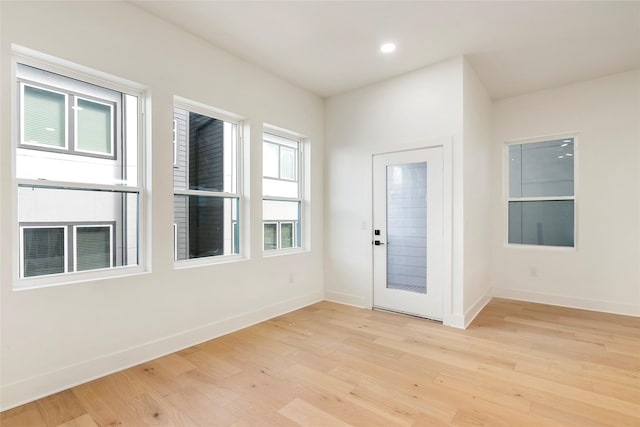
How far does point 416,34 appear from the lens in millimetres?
3029

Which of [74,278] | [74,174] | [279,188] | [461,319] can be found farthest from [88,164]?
[461,319]

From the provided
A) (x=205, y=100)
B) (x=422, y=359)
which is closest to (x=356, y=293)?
(x=422, y=359)

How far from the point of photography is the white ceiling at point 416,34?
2.66 m

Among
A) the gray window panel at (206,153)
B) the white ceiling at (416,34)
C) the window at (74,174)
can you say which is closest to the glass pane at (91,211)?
the window at (74,174)

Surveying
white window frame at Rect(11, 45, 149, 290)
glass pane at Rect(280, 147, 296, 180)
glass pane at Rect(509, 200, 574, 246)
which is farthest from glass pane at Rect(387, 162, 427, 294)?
white window frame at Rect(11, 45, 149, 290)

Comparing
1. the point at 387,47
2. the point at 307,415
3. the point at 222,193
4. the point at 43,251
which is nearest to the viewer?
the point at 307,415

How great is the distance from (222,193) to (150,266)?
41.2 inches

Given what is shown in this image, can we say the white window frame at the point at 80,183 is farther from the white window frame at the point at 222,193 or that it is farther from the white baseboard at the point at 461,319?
the white baseboard at the point at 461,319

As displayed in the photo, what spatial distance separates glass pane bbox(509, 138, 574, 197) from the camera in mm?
4359

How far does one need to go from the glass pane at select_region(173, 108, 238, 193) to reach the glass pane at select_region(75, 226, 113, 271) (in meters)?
0.75

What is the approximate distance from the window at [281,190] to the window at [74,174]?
1.53 meters

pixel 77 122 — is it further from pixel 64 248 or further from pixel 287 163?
pixel 287 163

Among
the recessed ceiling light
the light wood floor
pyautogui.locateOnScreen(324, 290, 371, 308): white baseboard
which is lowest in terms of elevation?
the light wood floor

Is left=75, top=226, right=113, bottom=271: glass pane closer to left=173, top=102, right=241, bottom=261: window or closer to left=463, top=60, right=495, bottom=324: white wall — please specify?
left=173, top=102, right=241, bottom=261: window
